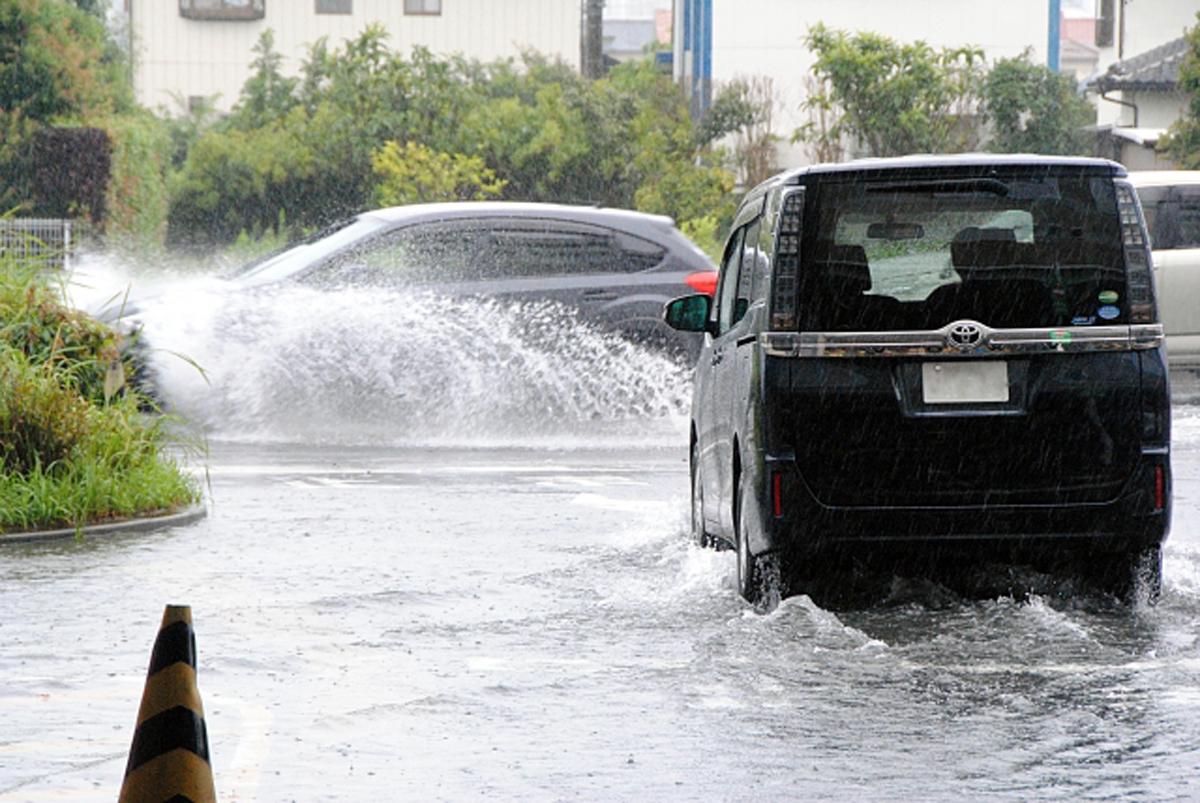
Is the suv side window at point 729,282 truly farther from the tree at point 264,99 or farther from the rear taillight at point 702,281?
the tree at point 264,99

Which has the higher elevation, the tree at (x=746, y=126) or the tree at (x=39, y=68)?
the tree at (x=39, y=68)

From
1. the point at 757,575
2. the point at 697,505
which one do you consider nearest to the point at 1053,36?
the point at 697,505

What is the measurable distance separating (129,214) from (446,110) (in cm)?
604

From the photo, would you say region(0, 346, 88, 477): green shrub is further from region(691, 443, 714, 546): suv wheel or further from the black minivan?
the black minivan

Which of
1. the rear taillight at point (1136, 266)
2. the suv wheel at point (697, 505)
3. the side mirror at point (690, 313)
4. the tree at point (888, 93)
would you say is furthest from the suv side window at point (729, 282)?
the tree at point (888, 93)

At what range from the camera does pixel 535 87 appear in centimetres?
5103

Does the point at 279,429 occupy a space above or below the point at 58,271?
below

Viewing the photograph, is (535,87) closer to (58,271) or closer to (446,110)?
(446,110)

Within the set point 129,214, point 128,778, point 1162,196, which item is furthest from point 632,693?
point 129,214

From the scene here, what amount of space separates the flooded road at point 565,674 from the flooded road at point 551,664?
2 cm

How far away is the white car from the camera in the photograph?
23.0m

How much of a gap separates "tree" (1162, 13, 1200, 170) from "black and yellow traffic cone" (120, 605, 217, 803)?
36.7 m

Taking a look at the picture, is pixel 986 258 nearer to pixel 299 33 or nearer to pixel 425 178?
pixel 425 178

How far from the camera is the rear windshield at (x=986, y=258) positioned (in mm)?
9180
